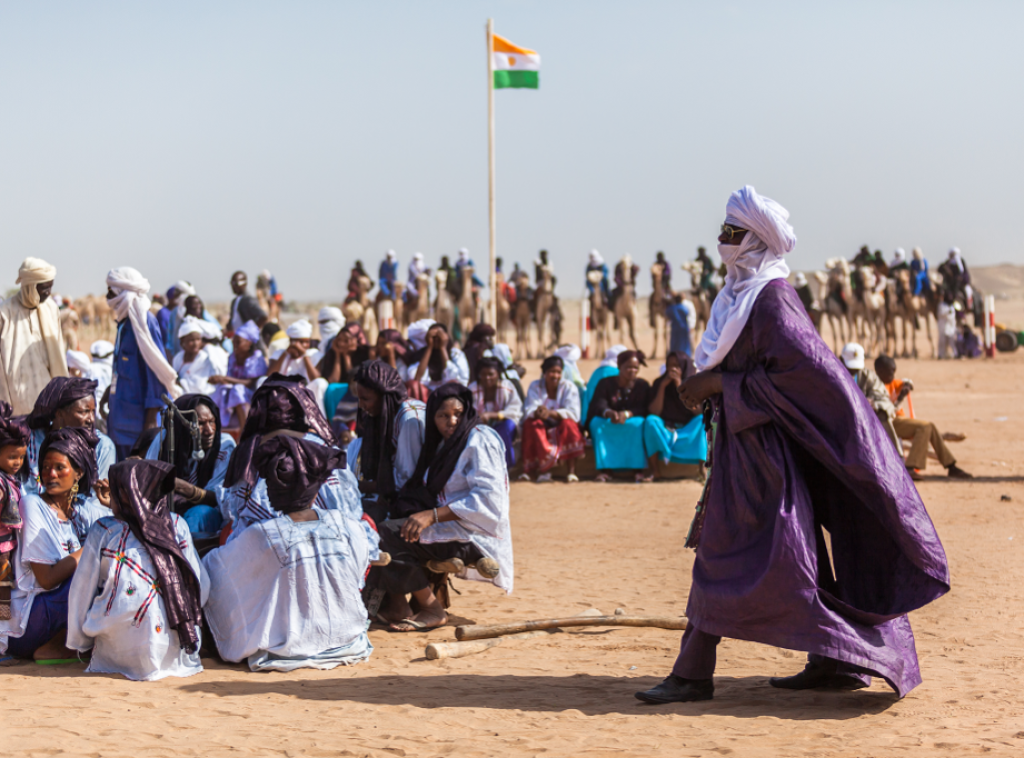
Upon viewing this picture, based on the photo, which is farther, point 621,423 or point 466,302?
point 466,302

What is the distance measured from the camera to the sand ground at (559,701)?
164 inches

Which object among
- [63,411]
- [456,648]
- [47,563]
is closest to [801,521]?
[456,648]

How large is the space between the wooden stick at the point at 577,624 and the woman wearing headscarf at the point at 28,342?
3.58m

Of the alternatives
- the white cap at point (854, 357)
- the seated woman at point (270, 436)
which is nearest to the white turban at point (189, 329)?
the seated woman at point (270, 436)

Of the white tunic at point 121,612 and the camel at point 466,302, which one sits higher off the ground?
the camel at point 466,302

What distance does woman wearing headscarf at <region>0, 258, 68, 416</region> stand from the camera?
7.79 meters

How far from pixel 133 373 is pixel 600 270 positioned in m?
20.4

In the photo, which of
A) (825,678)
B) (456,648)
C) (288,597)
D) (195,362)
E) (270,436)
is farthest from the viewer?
(195,362)

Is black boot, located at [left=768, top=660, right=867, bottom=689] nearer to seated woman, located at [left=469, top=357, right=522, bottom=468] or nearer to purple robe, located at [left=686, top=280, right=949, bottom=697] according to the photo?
purple robe, located at [left=686, top=280, right=949, bottom=697]

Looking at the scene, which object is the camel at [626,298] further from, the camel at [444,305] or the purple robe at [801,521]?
the purple robe at [801,521]

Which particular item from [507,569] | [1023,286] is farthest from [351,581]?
[1023,286]

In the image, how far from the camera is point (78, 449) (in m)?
5.93

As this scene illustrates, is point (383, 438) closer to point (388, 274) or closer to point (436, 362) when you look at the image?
point (436, 362)

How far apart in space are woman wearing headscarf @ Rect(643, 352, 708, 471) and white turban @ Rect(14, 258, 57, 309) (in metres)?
5.86
